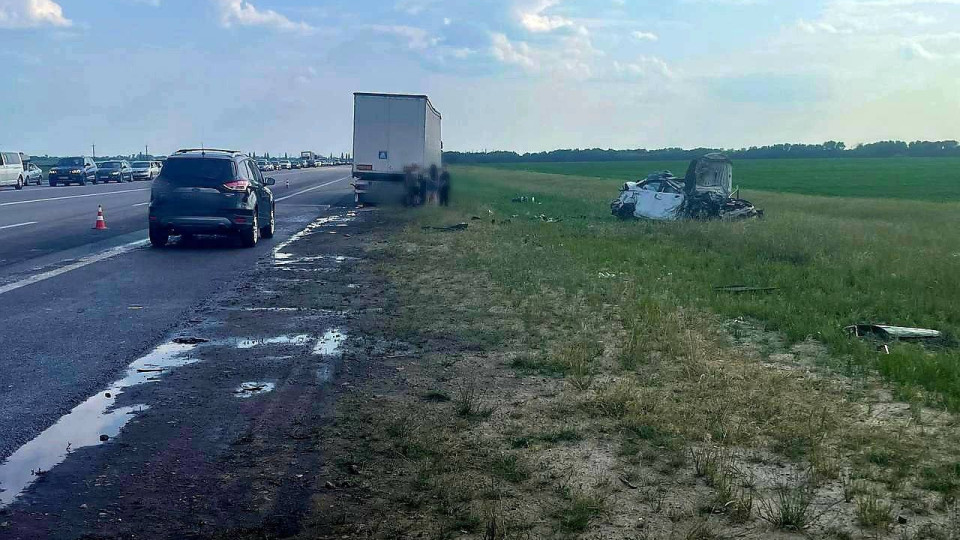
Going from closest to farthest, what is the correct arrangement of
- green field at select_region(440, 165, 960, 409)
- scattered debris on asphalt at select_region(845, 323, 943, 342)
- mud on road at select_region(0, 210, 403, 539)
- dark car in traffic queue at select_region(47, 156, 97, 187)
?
mud on road at select_region(0, 210, 403, 539) < green field at select_region(440, 165, 960, 409) < scattered debris on asphalt at select_region(845, 323, 943, 342) < dark car in traffic queue at select_region(47, 156, 97, 187)

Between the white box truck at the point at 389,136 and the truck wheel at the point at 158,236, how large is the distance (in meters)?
16.0

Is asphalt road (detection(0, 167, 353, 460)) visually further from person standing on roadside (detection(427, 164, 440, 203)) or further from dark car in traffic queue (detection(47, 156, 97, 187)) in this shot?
dark car in traffic queue (detection(47, 156, 97, 187))

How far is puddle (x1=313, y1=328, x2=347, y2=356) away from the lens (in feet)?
29.1

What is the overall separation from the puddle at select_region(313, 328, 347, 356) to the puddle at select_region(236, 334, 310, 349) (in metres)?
0.17

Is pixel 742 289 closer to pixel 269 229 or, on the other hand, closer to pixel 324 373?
pixel 324 373

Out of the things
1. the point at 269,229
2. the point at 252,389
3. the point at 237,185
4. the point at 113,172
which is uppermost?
the point at 237,185

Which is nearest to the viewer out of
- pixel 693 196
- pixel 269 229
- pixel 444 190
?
pixel 269 229

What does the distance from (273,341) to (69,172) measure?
5189cm

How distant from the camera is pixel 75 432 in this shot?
20.1 feet

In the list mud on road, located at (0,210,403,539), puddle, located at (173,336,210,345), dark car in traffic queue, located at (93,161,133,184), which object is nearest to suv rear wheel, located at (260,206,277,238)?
mud on road, located at (0,210,403,539)

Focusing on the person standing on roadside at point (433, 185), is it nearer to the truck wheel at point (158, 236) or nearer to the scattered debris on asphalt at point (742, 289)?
the truck wheel at point (158, 236)

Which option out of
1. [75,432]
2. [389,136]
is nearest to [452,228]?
[389,136]

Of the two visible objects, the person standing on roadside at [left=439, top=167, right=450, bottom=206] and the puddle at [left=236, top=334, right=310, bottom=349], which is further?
the person standing on roadside at [left=439, top=167, right=450, bottom=206]

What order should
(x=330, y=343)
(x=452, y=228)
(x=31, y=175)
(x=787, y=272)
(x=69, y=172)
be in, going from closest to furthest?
(x=330, y=343) < (x=787, y=272) < (x=452, y=228) < (x=31, y=175) < (x=69, y=172)
